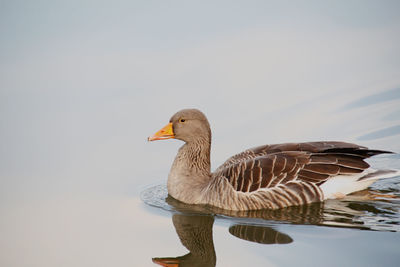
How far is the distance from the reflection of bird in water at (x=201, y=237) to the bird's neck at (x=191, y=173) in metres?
0.57

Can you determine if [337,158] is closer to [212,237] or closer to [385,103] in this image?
→ [212,237]

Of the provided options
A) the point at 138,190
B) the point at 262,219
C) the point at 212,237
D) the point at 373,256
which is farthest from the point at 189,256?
the point at 138,190

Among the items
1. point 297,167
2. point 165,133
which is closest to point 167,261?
point 297,167

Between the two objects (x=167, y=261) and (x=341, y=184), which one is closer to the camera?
(x=167, y=261)

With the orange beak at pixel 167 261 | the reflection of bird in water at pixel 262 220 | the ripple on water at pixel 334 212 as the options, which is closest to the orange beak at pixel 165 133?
the ripple on water at pixel 334 212

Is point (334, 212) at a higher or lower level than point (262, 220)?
higher

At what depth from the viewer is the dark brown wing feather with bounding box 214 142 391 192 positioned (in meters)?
8.59

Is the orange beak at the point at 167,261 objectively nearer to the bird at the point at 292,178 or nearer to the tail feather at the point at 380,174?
the bird at the point at 292,178

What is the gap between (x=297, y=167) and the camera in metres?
8.62

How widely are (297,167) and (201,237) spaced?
1957 mm

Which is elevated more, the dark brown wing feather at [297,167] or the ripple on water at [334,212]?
the dark brown wing feather at [297,167]

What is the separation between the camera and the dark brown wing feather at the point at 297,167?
28.2ft

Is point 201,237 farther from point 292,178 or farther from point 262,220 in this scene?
point 292,178

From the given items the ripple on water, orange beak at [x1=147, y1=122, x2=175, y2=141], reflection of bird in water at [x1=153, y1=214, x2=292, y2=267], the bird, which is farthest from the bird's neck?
reflection of bird in water at [x1=153, y1=214, x2=292, y2=267]
